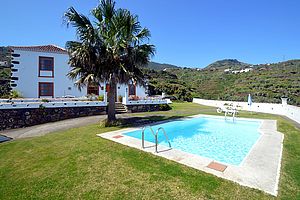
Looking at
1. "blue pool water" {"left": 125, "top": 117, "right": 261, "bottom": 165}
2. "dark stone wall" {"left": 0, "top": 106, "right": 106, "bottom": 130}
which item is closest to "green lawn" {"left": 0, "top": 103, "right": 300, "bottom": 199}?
"blue pool water" {"left": 125, "top": 117, "right": 261, "bottom": 165}

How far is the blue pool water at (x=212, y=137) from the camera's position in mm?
7562

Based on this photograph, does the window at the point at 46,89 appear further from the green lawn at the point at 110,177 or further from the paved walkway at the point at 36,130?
the green lawn at the point at 110,177

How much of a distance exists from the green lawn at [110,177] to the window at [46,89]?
12.4 meters

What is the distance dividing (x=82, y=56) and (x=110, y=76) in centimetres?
195

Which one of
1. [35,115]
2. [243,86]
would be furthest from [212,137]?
[243,86]

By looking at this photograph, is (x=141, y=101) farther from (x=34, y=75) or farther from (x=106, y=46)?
(x=34, y=75)

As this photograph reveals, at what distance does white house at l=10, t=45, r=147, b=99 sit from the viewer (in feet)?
56.6

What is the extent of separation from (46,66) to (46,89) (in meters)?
2.32

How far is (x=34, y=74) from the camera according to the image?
1773 centimetres

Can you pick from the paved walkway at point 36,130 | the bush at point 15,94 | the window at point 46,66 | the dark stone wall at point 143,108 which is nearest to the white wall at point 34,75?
the window at point 46,66

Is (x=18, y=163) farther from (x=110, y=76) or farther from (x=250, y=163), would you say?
(x=250, y=163)

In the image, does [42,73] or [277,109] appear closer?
[42,73]

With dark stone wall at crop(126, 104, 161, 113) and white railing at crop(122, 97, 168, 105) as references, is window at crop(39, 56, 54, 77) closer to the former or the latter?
white railing at crop(122, 97, 168, 105)

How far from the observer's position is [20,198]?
3988mm
